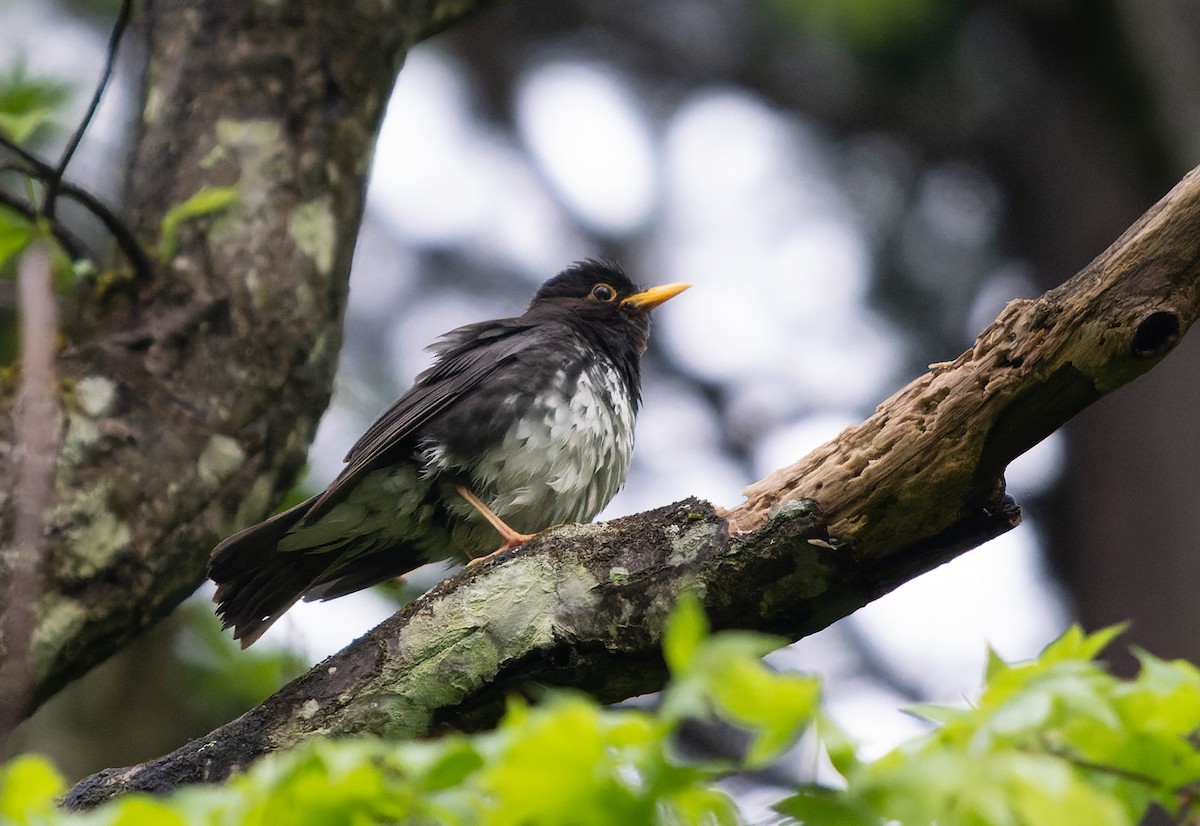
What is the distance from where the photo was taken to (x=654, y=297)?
5992mm

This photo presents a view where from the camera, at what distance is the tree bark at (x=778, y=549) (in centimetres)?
289

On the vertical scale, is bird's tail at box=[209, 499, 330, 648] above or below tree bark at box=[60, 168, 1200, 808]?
above

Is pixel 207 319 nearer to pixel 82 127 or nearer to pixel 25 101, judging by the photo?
pixel 82 127

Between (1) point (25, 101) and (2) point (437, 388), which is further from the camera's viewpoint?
(2) point (437, 388)

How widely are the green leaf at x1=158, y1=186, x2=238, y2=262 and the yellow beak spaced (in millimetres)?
2177

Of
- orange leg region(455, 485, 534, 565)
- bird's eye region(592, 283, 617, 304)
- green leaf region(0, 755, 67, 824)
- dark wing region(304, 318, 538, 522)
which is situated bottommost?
green leaf region(0, 755, 67, 824)

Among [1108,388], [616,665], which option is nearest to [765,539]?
[616,665]

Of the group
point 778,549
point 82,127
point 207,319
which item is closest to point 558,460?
point 207,319

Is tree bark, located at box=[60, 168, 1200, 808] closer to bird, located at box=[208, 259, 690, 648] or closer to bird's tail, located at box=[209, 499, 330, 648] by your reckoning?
bird's tail, located at box=[209, 499, 330, 648]

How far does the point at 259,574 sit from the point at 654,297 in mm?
2382

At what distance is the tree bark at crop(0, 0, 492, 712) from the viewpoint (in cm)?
390

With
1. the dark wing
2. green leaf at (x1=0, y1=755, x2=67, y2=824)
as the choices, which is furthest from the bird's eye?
green leaf at (x1=0, y1=755, x2=67, y2=824)

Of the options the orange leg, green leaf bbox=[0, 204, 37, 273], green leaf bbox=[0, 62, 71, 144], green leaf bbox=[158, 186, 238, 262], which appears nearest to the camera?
green leaf bbox=[0, 204, 37, 273]

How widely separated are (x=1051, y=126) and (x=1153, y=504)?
283 cm
